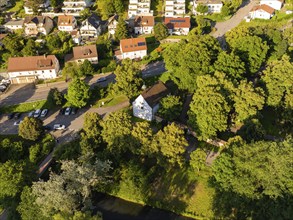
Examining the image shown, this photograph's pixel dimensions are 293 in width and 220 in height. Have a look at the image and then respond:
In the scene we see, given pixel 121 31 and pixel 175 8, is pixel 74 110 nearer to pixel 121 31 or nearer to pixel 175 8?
pixel 121 31

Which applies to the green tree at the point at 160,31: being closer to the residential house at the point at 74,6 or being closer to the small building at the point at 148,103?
the small building at the point at 148,103

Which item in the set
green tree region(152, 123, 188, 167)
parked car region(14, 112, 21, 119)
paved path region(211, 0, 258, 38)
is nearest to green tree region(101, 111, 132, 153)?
green tree region(152, 123, 188, 167)

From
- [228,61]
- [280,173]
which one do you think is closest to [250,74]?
[228,61]

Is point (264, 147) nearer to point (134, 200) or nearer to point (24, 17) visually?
point (134, 200)

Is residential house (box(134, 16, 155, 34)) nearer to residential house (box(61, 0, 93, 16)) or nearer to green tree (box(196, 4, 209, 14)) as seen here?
green tree (box(196, 4, 209, 14))

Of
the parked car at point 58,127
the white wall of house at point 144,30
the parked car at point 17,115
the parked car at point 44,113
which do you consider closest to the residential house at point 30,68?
the parked car at point 17,115

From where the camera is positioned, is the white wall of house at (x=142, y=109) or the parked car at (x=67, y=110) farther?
the parked car at (x=67, y=110)
